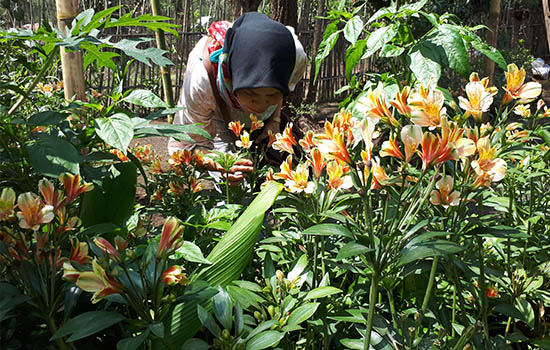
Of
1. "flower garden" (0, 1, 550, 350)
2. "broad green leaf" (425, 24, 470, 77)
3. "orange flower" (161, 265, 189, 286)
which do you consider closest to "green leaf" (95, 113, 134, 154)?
"flower garden" (0, 1, 550, 350)

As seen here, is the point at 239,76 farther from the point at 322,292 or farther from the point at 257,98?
the point at 322,292

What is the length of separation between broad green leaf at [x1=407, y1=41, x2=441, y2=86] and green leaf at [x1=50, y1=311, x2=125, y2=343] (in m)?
0.75

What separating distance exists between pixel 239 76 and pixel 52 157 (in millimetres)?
1031

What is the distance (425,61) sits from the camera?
3.23 feet

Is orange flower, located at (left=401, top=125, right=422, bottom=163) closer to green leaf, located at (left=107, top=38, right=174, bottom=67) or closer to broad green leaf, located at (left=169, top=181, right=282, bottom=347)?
broad green leaf, located at (left=169, top=181, right=282, bottom=347)

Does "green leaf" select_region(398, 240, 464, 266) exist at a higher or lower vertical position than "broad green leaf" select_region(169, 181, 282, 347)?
higher

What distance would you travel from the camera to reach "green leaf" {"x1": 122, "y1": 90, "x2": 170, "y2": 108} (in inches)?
36.5

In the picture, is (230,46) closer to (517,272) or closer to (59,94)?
(59,94)

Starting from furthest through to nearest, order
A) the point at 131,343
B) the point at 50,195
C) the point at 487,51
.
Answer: the point at 487,51 < the point at 50,195 < the point at 131,343

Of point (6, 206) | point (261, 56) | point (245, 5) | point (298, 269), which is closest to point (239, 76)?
point (261, 56)

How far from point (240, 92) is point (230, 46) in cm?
20

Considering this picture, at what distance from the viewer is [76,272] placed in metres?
0.60

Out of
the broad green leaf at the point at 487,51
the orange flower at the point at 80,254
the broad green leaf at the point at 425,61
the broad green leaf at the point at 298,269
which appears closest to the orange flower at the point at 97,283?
the orange flower at the point at 80,254

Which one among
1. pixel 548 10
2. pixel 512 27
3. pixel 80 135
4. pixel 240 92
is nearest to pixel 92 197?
pixel 80 135
